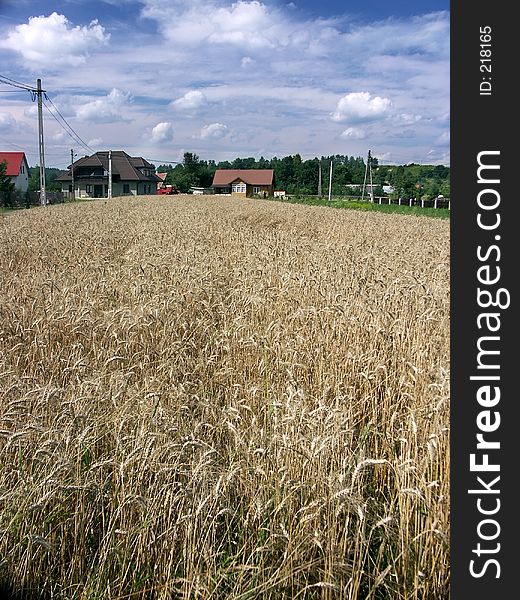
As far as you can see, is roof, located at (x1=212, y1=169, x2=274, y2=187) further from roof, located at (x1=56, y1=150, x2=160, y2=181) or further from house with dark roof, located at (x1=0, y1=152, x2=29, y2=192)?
house with dark roof, located at (x1=0, y1=152, x2=29, y2=192)

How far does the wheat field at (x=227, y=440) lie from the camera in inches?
91.7

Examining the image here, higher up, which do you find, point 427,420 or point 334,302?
point 334,302

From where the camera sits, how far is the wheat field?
2.33 metres

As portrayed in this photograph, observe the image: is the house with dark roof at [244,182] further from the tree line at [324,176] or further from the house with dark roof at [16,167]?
the house with dark roof at [16,167]

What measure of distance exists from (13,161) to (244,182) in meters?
37.9

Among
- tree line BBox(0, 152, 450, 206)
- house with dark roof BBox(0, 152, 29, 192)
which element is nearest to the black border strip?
tree line BBox(0, 152, 450, 206)

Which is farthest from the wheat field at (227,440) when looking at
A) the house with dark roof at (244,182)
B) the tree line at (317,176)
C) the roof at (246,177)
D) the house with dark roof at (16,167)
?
the roof at (246,177)

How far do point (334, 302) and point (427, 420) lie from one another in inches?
99.8

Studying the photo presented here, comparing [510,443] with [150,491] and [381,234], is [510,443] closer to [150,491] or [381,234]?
[150,491]

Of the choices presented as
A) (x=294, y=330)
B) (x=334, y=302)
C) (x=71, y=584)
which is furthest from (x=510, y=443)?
(x=334, y=302)

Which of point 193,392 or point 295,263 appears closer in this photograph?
point 193,392

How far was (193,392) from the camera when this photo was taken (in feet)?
13.0

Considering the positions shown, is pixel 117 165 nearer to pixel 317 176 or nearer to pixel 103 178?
pixel 103 178

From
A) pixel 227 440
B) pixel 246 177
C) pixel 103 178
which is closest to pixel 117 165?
pixel 103 178
